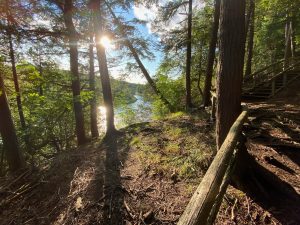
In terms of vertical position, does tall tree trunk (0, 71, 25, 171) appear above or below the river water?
above

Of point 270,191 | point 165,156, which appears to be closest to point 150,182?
point 165,156

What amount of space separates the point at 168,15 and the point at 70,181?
33.6 feet

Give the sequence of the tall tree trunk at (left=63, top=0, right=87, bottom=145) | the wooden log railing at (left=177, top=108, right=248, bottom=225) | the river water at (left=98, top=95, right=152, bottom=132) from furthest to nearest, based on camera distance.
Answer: the river water at (left=98, top=95, right=152, bottom=132) < the tall tree trunk at (left=63, top=0, right=87, bottom=145) < the wooden log railing at (left=177, top=108, right=248, bottom=225)

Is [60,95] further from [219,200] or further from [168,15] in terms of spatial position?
[219,200]

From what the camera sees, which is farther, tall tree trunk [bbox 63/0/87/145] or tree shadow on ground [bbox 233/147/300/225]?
tall tree trunk [bbox 63/0/87/145]

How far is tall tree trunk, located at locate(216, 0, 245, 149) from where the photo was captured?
12.3 feet

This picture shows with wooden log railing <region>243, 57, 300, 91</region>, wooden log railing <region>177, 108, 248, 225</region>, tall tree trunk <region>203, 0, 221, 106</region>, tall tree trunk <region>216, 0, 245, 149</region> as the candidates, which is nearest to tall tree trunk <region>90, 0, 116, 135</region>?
tall tree trunk <region>203, 0, 221, 106</region>

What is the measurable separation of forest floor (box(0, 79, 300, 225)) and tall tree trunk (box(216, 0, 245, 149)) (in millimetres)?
1236

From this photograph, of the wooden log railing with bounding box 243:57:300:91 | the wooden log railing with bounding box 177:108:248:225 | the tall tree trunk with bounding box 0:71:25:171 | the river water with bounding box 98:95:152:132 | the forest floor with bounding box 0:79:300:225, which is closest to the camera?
the wooden log railing with bounding box 177:108:248:225

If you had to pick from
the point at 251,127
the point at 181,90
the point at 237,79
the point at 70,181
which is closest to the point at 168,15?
the point at 181,90

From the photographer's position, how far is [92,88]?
44.8ft

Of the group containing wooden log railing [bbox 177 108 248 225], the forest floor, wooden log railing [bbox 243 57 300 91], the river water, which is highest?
wooden log railing [bbox 243 57 300 91]

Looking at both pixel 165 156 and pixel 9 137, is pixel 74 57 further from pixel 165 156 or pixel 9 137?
pixel 165 156

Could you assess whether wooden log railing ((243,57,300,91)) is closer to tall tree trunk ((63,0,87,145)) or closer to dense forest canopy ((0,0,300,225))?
dense forest canopy ((0,0,300,225))
